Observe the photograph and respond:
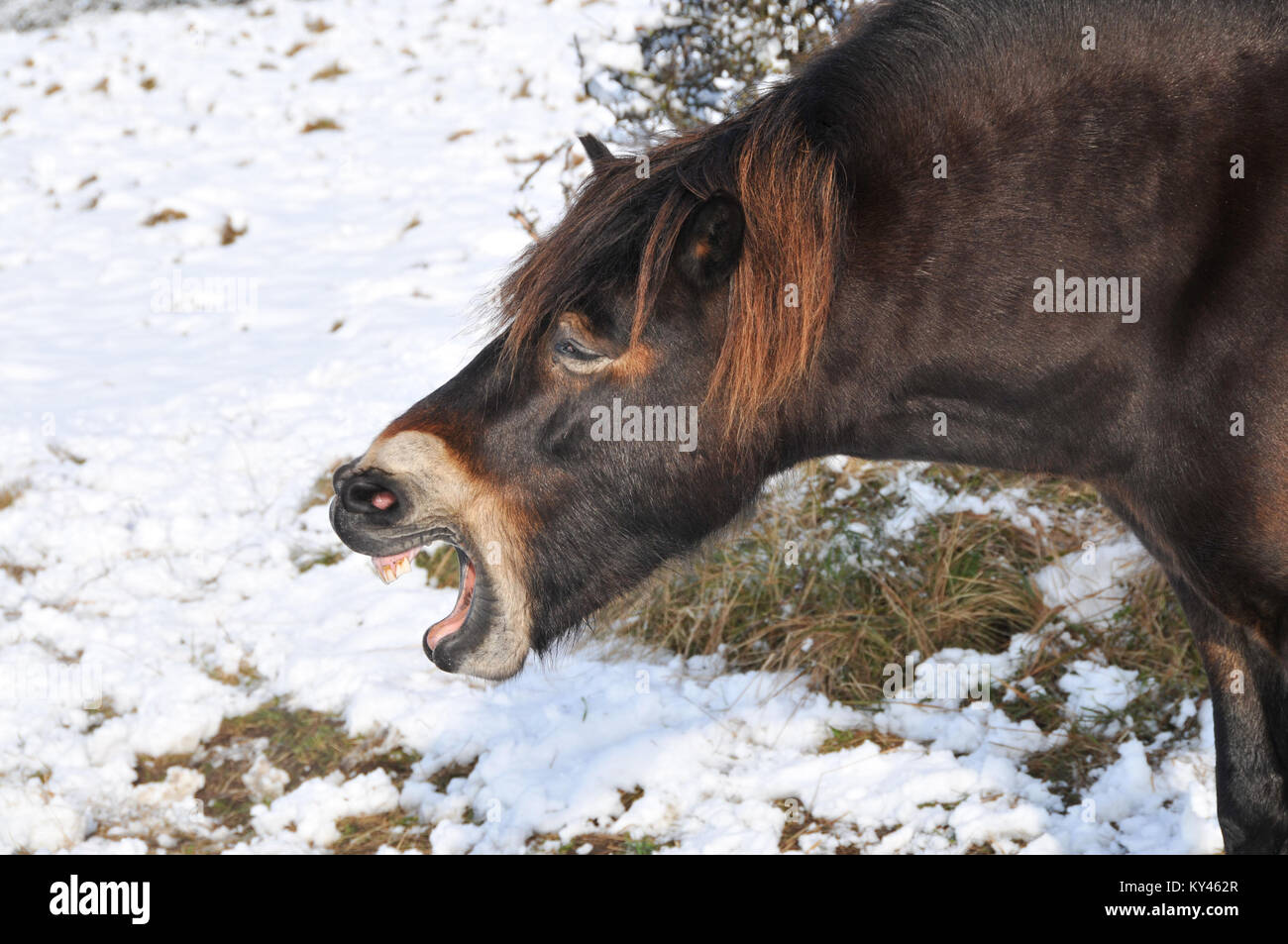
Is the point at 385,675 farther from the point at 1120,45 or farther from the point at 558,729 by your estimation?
the point at 1120,45

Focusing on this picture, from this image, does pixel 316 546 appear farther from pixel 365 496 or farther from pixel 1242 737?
pixel 1242 737

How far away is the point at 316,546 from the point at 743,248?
3.21m

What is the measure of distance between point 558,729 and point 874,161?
229cm

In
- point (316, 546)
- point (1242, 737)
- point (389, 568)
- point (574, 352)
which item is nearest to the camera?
point (574, 352)

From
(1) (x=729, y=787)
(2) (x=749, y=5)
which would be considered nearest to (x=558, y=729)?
(1) (x=729, y=787)

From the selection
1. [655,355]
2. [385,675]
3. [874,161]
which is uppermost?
[874,161]

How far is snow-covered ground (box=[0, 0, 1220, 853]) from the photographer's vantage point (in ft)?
10.8

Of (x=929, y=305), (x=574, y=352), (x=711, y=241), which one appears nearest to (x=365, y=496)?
(x=574, y=352)

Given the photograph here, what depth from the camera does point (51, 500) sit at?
16.3 ft

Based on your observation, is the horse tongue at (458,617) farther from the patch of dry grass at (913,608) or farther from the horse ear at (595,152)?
the patch of dry grass at (913,608)

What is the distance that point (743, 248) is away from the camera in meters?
2.20

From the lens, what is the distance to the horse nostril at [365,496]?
235 cm

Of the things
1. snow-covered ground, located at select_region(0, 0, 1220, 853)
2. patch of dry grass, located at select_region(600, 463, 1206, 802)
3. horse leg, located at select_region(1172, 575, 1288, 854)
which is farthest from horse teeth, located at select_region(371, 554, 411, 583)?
horse leg, located at select_region(1172, 575, 1288, 854)

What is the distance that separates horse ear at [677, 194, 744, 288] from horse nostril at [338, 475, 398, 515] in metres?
0.82
